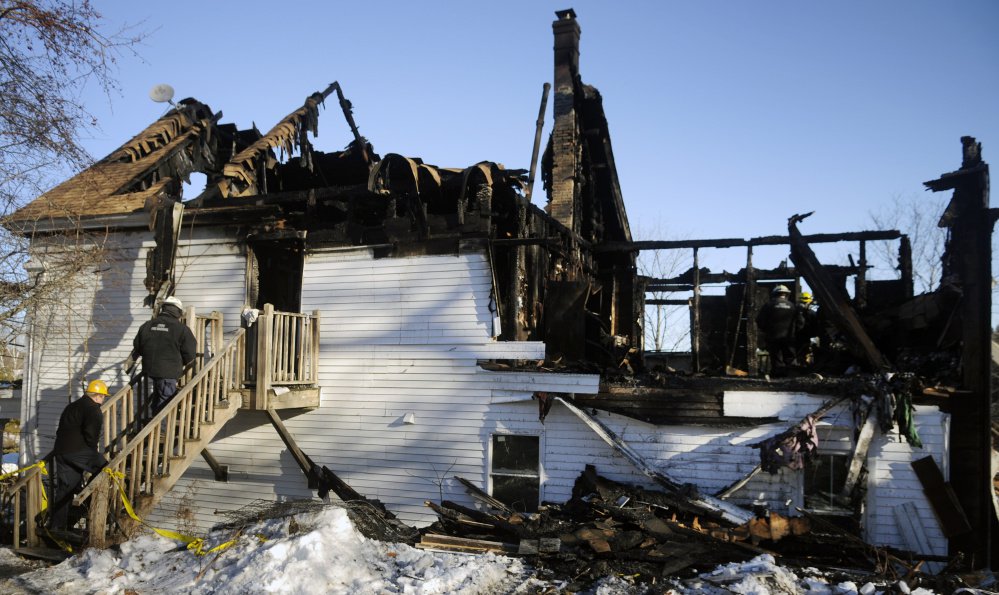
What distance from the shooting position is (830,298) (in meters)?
10.7

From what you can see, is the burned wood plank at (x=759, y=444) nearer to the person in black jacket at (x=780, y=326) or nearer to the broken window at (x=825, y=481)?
the broken window at (x=825, y=481)

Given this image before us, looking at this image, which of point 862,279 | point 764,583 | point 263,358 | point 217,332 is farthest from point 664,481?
point 217,332

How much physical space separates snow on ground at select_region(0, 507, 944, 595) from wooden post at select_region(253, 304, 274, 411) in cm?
260

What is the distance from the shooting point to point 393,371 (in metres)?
12.2

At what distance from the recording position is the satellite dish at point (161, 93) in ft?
51.9

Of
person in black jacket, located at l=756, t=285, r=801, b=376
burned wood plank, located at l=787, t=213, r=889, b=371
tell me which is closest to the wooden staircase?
person in black jacket, located at l=756, t=285, r=801, b=376

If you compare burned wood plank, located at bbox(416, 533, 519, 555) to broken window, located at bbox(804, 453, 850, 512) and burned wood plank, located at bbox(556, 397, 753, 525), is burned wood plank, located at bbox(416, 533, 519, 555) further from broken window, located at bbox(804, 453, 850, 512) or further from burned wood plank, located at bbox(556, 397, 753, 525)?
broken window, located at bbox(804, 453, 850, 512)

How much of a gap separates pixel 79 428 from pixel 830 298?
10.5m

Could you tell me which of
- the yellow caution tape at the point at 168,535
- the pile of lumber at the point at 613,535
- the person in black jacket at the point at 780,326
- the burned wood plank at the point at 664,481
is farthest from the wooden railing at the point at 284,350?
the person in black jacket at the point at 780,326

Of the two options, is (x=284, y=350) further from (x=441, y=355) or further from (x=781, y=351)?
(x=781, y=351)

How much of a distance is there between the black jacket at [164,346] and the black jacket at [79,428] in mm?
910

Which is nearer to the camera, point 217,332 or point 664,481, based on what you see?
point 664,481

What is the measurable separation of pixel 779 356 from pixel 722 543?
398 cm

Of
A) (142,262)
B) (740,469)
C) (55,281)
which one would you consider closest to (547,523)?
(740,469)
